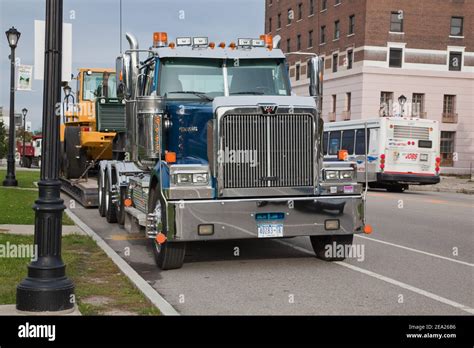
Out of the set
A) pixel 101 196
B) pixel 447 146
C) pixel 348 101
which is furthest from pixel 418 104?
pixel 101 196

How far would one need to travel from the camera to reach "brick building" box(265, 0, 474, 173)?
177ft

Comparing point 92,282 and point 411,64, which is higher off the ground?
point 411,64

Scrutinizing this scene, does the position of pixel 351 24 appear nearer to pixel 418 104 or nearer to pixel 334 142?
pixel 418 104

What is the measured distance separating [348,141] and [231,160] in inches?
886

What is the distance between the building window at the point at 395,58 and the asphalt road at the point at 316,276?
4350cm

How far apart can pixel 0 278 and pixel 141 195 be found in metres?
3.12

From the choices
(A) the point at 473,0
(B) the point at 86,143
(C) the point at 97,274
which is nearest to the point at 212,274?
(C) the point at 97,274

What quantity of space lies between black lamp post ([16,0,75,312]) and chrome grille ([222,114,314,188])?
8.80 feet

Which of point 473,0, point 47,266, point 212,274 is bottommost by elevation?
point 212,274

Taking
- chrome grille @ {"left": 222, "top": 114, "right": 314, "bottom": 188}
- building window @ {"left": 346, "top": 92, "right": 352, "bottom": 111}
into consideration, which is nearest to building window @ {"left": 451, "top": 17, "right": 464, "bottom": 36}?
building window @ {"left": 346, "top": 92, "right": 352, "bottom": 111}

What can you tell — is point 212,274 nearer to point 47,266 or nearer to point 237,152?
point 237,152

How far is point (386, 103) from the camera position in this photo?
5438cm

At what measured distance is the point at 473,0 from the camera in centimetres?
5697

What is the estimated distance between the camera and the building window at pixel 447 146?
2201 inches
